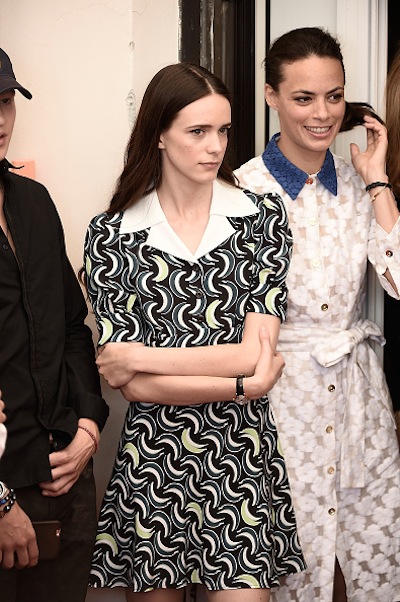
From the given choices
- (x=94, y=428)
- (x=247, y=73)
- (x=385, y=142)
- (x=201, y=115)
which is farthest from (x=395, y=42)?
(x=94, y=428)

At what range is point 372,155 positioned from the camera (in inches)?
118

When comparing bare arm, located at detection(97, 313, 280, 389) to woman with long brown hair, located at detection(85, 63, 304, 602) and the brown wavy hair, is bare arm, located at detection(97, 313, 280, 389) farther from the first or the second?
the brown wavy hair

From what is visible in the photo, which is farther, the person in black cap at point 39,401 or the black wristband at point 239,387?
the black wristband at point 239,387

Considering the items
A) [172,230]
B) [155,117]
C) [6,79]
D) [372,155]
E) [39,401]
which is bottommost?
[39,401]

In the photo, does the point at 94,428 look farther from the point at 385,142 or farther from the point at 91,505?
the point at 385,142

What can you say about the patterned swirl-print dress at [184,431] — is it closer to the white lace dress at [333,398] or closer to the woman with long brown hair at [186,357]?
the woman with long brown hair at [186,357]

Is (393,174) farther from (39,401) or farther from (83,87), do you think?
(39,401)

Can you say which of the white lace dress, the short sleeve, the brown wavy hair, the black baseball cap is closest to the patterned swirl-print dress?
the short sleeve

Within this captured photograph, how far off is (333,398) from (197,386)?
576mm

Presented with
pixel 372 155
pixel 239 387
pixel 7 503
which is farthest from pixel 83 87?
pixel 7 503

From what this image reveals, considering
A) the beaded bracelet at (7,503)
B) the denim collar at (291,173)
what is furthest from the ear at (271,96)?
the beaded bracelet at (7,503)

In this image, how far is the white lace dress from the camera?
290cm

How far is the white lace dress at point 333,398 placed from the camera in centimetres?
290

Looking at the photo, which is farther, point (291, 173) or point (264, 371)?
point (291, 173)
